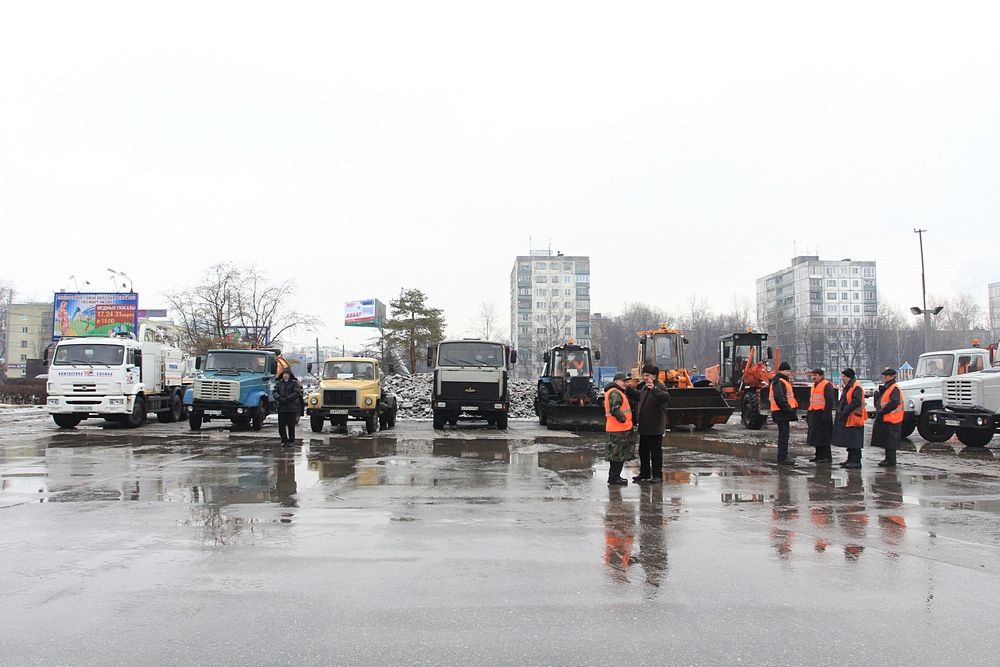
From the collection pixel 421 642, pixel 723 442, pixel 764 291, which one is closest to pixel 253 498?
pixel 421 642

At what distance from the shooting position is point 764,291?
5000 inches

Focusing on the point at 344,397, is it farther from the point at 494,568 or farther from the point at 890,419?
the point at 494,568

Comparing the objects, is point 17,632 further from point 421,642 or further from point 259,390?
point 259,390

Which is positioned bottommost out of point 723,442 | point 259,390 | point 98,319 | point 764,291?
point 723,442

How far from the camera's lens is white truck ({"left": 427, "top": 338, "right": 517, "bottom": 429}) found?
73.7 ft

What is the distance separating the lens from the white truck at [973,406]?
54.4 ft

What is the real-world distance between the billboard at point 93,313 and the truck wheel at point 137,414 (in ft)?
82.4

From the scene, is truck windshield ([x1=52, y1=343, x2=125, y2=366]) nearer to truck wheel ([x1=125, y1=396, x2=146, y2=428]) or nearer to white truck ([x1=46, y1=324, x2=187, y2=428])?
white truck ([x1=46, y1=324, x2=187, y2=428])

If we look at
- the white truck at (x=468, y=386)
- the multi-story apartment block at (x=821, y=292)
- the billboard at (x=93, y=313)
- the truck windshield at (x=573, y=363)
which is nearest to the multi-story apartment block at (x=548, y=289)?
the multi-story apartment block at (x=821, y=292)

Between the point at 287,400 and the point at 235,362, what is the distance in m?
6.26

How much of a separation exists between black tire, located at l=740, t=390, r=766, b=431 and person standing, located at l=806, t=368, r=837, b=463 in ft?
33.2

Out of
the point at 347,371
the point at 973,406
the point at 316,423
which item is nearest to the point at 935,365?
the point at 973,406

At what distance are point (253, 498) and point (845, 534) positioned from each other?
6903 millimetres

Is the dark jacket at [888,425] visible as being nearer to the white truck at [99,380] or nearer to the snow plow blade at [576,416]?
the snow plow blade at [576,416]
